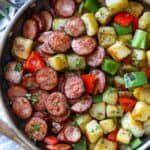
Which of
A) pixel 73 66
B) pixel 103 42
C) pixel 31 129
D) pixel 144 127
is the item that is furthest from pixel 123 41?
pixel 31 129

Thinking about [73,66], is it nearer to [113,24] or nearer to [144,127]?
[113,24]

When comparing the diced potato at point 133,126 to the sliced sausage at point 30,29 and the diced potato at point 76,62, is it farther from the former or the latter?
the sliced sausage at point 30,29

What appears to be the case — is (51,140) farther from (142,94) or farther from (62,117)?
(142,94)

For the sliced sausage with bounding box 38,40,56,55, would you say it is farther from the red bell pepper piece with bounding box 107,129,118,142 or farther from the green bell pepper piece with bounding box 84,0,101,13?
the red bell pepper piece with bounding box 107,129,118,142

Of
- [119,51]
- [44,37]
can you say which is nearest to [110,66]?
[119,51]

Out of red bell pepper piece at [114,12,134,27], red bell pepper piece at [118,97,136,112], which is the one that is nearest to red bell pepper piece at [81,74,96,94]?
red bell pepper piece at [118,97,136,112]
